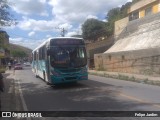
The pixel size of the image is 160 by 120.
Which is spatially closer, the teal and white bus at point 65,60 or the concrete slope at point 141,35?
the teal and white bus at point 65,60

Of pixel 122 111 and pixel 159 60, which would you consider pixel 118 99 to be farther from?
pixel 159 60

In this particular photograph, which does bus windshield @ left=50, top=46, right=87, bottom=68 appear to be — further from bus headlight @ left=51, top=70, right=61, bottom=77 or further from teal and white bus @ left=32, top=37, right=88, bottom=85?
bus headlight @ left=51, top=70, right=61, bottom=77

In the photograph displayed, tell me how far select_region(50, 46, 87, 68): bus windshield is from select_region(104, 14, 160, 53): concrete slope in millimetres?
14041

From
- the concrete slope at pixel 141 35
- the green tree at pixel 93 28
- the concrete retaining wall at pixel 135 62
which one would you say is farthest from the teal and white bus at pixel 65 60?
the green tree at pixel 93 28

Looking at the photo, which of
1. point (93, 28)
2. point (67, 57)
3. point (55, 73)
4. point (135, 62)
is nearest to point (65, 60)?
point (67, 57)

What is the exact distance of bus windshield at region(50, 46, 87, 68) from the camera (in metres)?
17.4

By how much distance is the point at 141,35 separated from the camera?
37500 mm

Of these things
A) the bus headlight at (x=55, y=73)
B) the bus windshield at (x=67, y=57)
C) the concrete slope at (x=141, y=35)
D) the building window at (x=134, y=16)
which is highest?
the building window at (x=134, y=16)

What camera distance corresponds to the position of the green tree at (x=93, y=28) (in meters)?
71.4

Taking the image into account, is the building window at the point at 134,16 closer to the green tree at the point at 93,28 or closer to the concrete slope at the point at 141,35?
the concrete slope at the point at 141,35

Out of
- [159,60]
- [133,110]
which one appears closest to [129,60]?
[159,60]

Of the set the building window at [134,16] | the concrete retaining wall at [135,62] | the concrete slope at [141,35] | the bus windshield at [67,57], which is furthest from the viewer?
the building window at [134,16]

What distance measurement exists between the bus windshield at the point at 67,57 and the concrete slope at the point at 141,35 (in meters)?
14.0

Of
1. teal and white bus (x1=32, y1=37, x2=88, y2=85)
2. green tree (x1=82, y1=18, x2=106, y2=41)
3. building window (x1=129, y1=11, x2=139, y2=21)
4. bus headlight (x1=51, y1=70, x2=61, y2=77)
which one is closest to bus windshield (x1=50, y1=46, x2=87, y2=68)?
teal and white bus (x1=32, y1=37, x2=88, y2=85)
